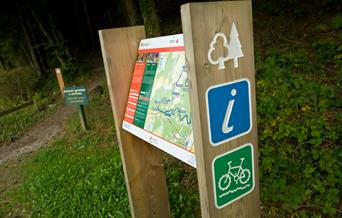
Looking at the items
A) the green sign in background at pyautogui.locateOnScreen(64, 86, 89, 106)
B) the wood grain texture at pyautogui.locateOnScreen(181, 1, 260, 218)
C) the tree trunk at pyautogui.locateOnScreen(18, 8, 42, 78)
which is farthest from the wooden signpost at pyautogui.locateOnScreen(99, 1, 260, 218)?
the tree trunk at pyautogui.locateOnScreen(18, 8, 42, 78)

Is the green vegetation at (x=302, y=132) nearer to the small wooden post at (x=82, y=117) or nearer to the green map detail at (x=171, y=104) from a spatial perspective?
the green map detail at (x=171, y=104)

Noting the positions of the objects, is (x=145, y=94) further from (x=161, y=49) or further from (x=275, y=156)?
(x=275, y=156)

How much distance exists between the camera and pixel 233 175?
4.00 ft

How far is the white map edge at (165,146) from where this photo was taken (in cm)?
125

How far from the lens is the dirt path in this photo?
17.7 ft

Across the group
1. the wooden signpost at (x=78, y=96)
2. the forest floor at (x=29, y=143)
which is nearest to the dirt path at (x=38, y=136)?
the forest floor at (x=29, y=143)

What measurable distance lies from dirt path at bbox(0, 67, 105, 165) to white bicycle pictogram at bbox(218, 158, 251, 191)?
491 centimetres

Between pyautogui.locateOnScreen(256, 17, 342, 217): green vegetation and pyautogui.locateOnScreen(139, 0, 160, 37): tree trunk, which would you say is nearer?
pyautogui.locateOnScreen(256, 17, 342, 217): green vegetation

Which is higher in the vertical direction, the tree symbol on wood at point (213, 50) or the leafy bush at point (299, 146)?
the tree symbol on wood at point (213, 50)

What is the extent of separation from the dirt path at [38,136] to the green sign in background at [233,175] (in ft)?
16.1

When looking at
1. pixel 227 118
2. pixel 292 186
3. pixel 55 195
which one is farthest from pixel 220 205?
pixel 55 195

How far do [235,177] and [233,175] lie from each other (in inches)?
0.7

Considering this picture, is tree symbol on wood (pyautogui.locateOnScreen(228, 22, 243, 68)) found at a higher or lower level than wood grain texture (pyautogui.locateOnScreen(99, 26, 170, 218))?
higher

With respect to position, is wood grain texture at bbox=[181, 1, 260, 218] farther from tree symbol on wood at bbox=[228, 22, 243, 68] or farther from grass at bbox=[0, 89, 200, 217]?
grass at bbox=[0, 89, 200, 217]
